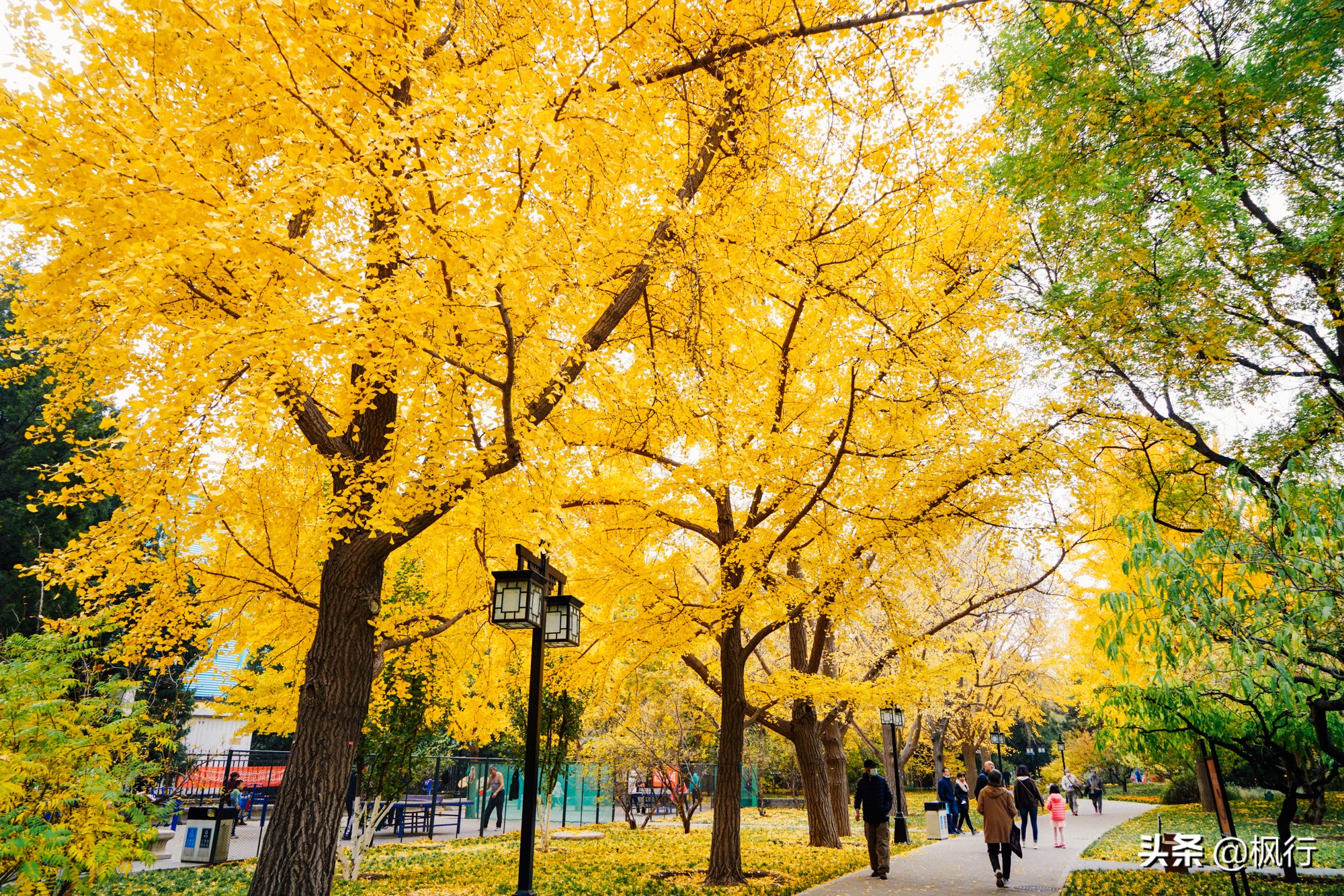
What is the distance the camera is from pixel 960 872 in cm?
1020

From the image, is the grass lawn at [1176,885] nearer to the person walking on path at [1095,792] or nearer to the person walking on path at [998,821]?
the person walking on path at [998,821]

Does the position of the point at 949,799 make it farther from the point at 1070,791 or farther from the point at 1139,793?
the point at 1139,793

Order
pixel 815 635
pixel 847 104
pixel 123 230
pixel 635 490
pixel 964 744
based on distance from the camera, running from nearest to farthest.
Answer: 1. pixel 123 230
2. pixel 847 104
3. pixel 635 490
4. pixel 815 635
5. pixel 964 744

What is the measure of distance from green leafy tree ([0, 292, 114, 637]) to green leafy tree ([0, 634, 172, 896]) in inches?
527

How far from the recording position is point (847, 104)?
666 centimetres

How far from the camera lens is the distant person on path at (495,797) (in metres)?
19.4

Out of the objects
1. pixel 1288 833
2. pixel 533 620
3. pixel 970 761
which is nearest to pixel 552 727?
pixel 533 620

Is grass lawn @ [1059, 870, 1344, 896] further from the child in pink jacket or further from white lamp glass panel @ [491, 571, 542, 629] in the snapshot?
white lamp glass panel @ [491, 571, 542, 629]

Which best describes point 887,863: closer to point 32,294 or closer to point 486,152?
point 486,152

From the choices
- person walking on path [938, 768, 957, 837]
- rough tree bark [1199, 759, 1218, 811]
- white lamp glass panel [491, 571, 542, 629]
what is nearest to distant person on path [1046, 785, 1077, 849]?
person walking on path [938, 768, 957, 837]

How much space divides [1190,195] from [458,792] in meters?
24.9

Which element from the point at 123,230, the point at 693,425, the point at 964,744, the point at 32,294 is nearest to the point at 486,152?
the point at 123,230

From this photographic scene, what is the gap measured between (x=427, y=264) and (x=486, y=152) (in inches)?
44.2

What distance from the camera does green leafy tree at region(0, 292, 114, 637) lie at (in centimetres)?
1606
